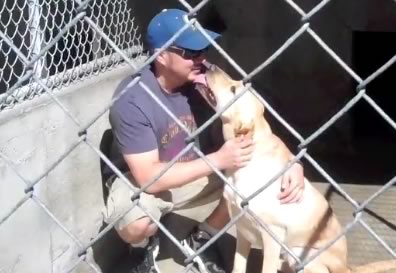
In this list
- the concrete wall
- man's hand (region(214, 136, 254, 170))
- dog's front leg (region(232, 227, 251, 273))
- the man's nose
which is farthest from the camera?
dog's front leg (region(232, 227, 251, 273))

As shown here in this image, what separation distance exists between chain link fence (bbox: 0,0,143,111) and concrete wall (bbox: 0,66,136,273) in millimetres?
84

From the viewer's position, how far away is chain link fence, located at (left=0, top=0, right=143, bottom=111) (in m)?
3.83

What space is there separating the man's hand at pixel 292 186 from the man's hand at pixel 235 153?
0.61 feet

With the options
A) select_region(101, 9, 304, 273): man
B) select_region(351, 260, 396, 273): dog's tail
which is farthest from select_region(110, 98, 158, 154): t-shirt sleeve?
select_region(351, 260, 396, 273): dog's tail

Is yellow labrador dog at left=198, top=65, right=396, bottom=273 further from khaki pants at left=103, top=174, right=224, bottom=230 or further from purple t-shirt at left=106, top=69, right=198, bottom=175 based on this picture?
khaki pants at left=103, top=174, right=224, bottom=230

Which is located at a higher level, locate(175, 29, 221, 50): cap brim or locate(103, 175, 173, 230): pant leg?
locate(175, 29, 221, 50): cap brim

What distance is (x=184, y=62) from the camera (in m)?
3.75

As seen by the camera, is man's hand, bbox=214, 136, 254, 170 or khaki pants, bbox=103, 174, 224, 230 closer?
man's hand, bbox=214, 136, 254, 170

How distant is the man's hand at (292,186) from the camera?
357 cm

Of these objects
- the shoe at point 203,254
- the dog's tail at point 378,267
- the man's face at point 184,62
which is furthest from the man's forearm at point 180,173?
the dog's tail at point 378,267

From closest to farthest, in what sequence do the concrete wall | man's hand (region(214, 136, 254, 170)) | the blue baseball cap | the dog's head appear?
man's hand (region(214, 136, 254, 170)), the concrete wall, the dog's head, the blue baseball cap

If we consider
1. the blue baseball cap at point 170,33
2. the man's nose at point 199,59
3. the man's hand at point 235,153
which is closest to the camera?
the man's hand at point 235,153

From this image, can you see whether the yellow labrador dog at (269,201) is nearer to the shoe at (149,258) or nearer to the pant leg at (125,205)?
the pant leg at (125,205)

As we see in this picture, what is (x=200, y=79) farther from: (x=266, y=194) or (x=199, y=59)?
(x=266, y=194)
